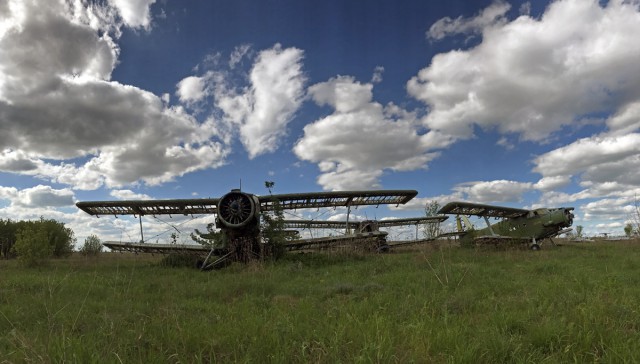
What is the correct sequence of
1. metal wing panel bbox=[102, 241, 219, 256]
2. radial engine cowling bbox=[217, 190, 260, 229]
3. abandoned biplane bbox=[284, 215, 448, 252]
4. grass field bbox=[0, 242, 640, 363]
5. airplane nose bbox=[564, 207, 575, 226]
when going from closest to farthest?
grass field bbox=[0, 242, 640, 363], radial engine cowling bbox=[217, 190, 260, 229], metal wing panel bbox=[102, 241, 219, 256], airplane nose bbox=[564, 207, 575, 226], abandoned biplane bbox=[284, 215, 448, 252]

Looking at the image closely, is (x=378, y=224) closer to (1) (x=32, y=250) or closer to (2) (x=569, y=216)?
(2) (x=569, y=216)

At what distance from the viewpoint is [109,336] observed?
4418 millimetres

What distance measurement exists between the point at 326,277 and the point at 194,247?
27.9 feet

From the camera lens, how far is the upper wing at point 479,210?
76.9ft

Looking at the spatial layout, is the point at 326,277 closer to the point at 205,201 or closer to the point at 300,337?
the point at 300,337

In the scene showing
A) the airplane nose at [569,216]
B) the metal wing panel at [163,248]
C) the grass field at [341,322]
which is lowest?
the grass field at [341,322]

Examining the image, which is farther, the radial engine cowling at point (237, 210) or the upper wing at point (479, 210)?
the upper wing at point (479, 210)

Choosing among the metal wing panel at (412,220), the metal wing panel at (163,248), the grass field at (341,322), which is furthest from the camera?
the metal wing panel at (412,220)

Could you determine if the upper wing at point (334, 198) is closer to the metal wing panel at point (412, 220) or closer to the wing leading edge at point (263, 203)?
the wing leading edge at point (263, 203)

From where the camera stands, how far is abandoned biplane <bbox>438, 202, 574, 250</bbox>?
22.4 metres

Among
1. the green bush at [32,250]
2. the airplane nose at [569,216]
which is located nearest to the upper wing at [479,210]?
the airplane nose at [569,216]

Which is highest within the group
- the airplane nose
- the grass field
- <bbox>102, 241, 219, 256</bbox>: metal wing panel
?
the airplane nose

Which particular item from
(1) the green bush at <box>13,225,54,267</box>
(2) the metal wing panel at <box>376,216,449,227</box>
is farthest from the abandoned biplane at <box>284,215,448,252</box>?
(1) the green bush at <box>13,225,54,267</box>

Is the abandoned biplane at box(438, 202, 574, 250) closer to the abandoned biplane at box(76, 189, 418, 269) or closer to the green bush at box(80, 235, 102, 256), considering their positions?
the abandoned biplane at box(76, 189, 418, 269)
